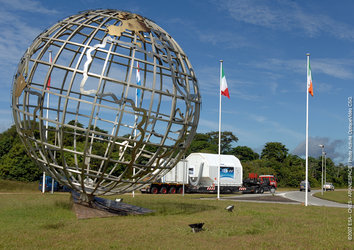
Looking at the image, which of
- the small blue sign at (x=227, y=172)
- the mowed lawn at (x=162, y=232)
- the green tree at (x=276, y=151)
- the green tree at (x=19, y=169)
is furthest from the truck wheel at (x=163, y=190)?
the green tree at (x=276, y=151)

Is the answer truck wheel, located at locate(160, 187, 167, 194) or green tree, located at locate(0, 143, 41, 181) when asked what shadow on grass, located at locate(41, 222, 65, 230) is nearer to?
truck wheel, located at locate(160, 187, 167, 194)

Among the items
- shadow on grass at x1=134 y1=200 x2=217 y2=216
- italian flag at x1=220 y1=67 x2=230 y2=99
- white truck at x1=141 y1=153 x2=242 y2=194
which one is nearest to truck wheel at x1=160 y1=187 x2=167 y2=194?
white truck at x1=141 y1=153 x2=242 y2=194

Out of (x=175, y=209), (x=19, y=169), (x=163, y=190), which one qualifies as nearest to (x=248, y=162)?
(x=163, y=190)

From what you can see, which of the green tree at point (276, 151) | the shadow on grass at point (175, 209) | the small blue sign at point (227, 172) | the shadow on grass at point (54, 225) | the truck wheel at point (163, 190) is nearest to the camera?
the shadow on grass at point (54, 225)

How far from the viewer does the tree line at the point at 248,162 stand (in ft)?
126

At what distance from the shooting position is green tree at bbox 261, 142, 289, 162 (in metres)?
83.4

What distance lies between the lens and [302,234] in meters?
10.8

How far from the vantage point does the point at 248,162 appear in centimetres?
7250

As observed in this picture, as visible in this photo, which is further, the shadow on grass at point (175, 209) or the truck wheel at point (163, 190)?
the truck wheel at point (163, 190)

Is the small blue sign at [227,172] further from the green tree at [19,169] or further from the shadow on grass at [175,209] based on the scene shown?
the shadow on grass at [175,209]

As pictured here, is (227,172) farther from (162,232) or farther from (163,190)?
(162,232)

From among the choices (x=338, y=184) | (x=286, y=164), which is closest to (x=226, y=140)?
(x=286, y=164)

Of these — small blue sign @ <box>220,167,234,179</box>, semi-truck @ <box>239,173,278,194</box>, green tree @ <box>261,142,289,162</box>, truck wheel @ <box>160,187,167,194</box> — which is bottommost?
truck wheel @ <box>160,187,167,194</box>

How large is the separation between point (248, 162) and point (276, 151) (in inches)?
547
